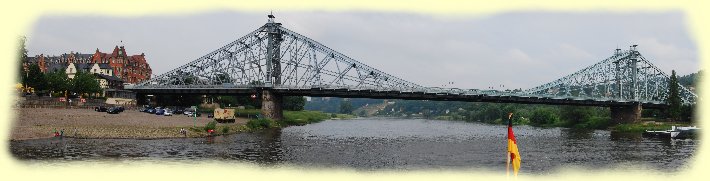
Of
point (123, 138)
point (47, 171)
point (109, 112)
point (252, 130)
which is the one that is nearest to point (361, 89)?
point (252, 130)

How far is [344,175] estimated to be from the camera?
32844 mm

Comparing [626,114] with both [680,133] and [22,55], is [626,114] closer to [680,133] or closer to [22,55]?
[680,133]

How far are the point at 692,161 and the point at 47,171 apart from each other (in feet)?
151

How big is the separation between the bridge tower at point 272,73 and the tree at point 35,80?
40931 mm

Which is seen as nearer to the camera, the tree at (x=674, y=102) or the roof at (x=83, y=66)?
the tree at (x=674, y=102)

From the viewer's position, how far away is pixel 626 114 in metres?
116

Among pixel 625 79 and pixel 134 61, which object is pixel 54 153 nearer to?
pixel 625 79

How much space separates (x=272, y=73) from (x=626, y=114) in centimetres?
7696

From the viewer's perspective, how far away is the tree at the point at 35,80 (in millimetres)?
99812

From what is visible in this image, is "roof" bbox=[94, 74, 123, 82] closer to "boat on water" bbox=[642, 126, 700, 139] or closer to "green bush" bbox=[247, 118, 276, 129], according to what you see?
"green bush" bbox=[247, 118, 276, 129]

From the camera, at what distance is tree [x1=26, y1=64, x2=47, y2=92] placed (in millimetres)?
99812

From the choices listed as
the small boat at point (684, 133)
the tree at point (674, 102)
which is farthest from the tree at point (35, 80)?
the tree at point (674, 102)

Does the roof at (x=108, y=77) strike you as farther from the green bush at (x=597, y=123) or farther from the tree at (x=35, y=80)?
the green bush at (x=597, y=123)

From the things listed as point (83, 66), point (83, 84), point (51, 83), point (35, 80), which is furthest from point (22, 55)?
point (83, 66)
